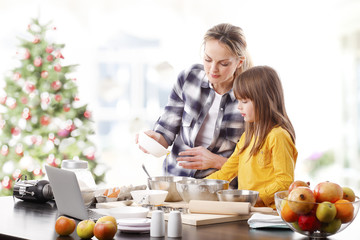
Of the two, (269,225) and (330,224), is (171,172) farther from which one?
(330,224)

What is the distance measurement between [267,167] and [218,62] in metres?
0.54

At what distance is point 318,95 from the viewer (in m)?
6.94

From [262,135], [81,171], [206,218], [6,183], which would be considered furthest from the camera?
[6,183]

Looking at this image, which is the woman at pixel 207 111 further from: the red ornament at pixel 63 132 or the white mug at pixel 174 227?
the red ornament at pixel 63 132

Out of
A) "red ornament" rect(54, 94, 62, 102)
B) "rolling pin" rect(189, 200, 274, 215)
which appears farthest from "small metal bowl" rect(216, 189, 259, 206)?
"red ornament" rect(54, 94, 62, 102)

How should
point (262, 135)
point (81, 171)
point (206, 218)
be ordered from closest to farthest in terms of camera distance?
point (206, 218) < point (81, 171) < point (262, 135)

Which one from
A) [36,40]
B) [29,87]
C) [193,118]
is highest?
[36,40]

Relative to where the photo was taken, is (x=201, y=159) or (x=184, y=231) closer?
(x=184, y=231)

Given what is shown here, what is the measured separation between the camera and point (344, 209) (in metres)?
1.38

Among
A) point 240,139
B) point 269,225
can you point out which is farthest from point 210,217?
point 240,139

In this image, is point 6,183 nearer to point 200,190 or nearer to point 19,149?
point 19,149

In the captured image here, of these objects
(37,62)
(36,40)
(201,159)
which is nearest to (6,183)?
(37,62)

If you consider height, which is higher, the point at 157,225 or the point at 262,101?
the point at 262,101

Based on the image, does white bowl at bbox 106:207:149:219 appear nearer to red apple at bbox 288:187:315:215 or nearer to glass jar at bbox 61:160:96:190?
glass jar at bbox 61:160:96:190
